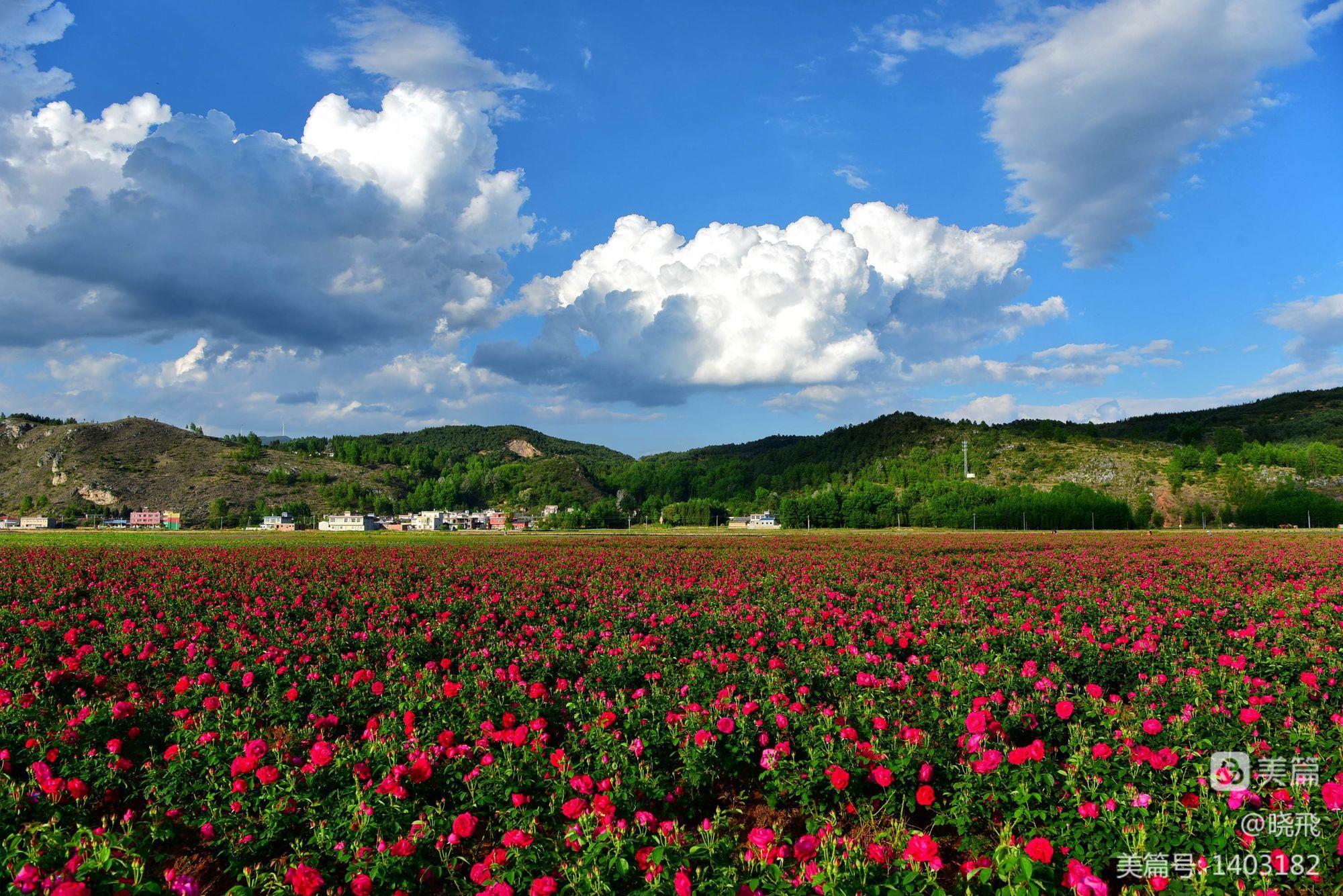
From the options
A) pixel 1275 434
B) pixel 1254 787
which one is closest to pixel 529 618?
pixel 1254 787

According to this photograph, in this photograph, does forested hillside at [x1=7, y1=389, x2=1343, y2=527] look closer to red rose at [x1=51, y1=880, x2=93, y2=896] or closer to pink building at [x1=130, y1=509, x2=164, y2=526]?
pink building at [x1=130, y1=509, x2=164, y2=526]

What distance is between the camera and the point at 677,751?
232 inches

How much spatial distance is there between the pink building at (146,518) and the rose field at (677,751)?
159662 millimetres

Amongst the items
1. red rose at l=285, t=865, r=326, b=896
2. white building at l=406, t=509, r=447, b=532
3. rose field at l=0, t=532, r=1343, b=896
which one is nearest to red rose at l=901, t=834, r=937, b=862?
rose field at l=0, t=532, r=1343, b=896

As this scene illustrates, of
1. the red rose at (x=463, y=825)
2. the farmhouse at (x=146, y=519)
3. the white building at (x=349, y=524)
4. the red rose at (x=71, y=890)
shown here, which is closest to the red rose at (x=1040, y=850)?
the red rose at (x=463, y=825)

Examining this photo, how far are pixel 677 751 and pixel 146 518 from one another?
577ft

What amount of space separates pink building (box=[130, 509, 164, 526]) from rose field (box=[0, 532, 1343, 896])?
160 m

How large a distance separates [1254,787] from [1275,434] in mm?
217756

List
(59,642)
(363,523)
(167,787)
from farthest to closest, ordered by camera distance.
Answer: (363,523), (59,642), (167,787)

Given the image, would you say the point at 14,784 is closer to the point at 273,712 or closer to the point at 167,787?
the point at 167,787

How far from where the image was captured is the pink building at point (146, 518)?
141 meters

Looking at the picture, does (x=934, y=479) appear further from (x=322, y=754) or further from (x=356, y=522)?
(x=322, y=754)

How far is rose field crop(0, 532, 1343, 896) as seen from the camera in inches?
161

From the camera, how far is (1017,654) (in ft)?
31.2
